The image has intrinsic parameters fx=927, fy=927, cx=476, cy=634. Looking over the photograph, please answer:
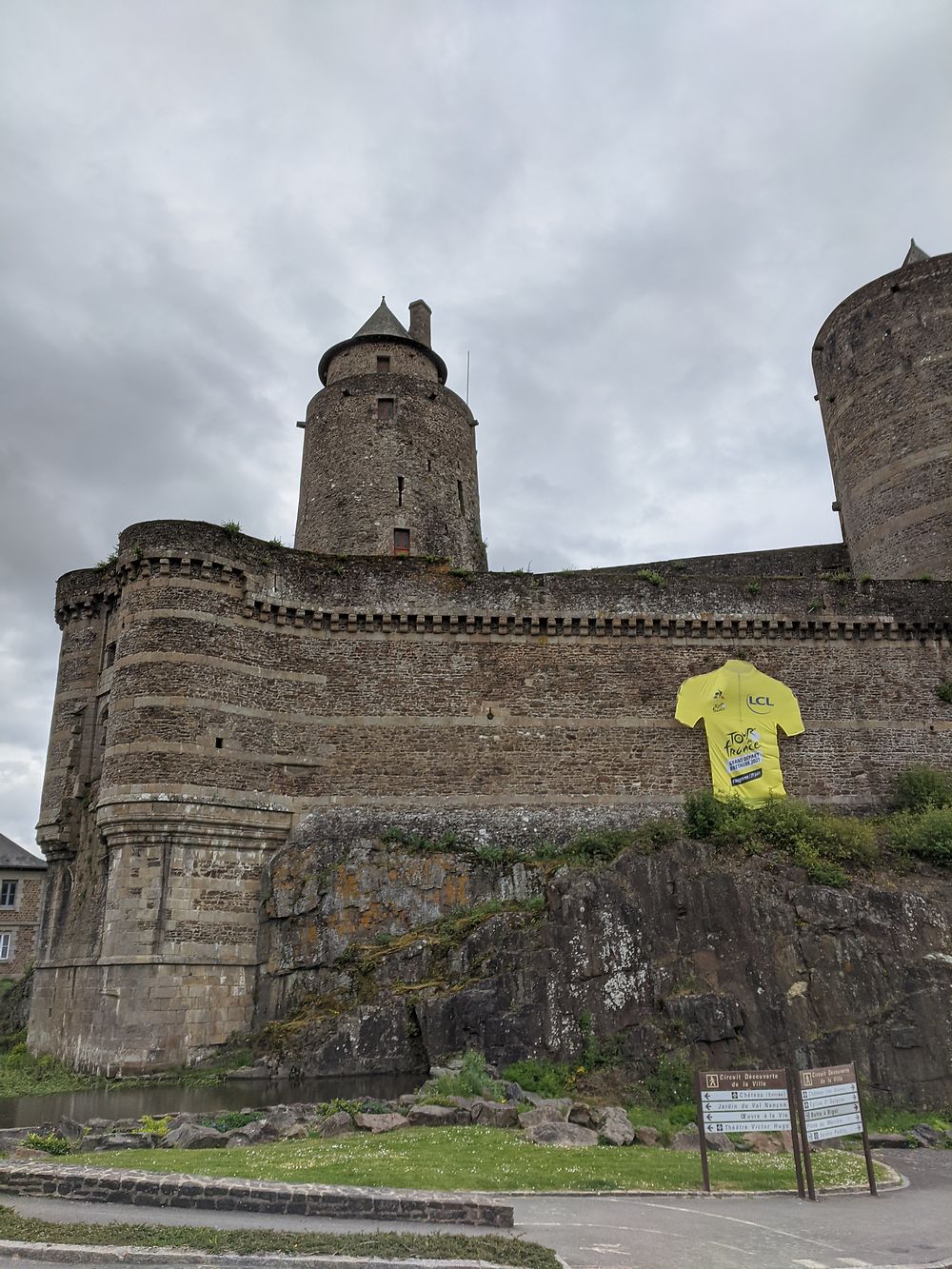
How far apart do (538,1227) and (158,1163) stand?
446cm

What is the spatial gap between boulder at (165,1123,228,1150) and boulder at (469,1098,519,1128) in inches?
133

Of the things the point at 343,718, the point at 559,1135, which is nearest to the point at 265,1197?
the point at 559,1135

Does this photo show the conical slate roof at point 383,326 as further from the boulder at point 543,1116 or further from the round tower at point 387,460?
the boulder at point 543,1116

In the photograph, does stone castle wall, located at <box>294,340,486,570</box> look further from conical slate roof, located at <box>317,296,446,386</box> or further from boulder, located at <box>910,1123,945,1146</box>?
boulder, located at <box>910,1123,945,1146</box>

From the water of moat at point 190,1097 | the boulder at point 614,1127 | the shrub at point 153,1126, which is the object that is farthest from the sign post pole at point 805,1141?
the shrub at point 153,1126

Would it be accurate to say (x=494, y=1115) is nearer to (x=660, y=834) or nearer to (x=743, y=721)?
(x=660, y=834)

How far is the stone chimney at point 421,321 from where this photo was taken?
3491 cm

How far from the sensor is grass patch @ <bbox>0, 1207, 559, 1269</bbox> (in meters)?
6.90

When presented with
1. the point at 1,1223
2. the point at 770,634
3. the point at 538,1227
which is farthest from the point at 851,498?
the point at 1,1223

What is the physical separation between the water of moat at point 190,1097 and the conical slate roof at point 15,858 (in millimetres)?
31219

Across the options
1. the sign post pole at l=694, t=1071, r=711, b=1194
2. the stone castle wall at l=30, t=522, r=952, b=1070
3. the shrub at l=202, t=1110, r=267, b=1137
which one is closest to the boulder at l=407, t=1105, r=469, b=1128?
the shrub at l=202, t=1110, r=267, b=1137

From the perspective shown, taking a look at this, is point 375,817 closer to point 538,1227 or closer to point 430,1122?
point 430,1122

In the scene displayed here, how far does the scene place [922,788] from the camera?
74.7ft

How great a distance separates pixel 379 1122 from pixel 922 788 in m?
16.3
